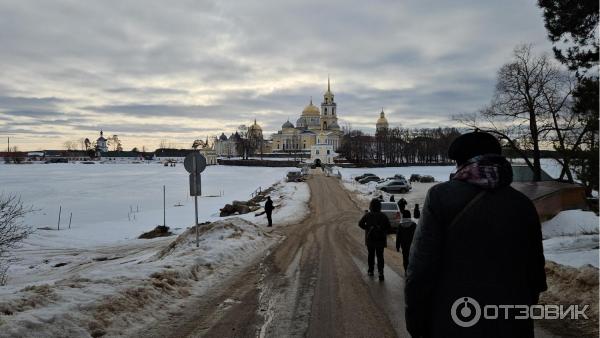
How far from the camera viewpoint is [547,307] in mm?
7309

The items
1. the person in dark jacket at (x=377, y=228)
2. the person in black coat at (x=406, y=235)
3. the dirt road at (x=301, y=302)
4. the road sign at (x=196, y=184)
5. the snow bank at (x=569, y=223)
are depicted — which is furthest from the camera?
the snow bank at (x=569, y=223)

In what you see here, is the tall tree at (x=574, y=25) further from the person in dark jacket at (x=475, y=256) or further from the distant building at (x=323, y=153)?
the distant building at (x=323, y=153)

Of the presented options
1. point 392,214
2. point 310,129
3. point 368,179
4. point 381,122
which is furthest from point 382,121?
point 392,214

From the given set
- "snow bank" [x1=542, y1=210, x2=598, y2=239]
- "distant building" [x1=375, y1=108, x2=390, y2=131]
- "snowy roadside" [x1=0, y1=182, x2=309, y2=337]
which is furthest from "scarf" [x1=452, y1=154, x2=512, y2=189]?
"distant building" [x1=375, y1=108, x2=390, y2=131]

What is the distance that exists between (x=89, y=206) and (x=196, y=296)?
A: 112 feet

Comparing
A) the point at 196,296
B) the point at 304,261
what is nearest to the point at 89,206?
the point at 304,261

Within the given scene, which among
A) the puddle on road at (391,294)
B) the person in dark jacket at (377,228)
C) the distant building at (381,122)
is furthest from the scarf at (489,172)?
the distant building at (381,122)

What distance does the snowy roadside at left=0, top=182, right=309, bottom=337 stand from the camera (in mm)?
6102

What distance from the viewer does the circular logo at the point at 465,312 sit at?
2.75 meters

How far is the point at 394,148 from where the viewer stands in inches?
5404

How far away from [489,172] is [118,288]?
6.71 meters

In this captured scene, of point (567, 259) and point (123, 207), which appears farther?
point (123, 207)

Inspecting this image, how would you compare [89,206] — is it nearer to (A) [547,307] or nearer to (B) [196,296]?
(B) [196,296]

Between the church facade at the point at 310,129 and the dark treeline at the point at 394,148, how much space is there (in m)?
10.5
